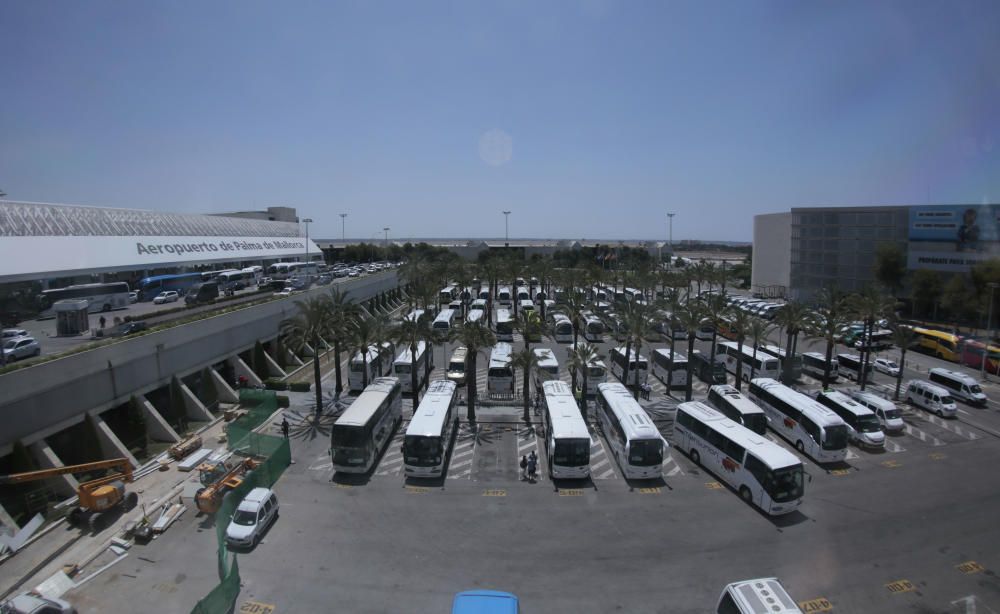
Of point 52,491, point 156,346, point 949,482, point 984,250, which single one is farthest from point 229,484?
point 984,250

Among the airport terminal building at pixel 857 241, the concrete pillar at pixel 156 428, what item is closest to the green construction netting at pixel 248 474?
the concrete pillar at pixel 156 428

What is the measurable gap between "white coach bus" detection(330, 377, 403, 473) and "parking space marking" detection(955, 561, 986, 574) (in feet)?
71.2

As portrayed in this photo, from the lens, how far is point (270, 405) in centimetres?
3005

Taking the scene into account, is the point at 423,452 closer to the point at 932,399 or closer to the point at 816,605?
the point at 816,605

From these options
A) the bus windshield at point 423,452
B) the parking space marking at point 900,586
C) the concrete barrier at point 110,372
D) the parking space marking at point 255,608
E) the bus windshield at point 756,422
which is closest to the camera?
the parking space marking at point 255,608

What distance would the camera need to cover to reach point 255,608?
14156 mm

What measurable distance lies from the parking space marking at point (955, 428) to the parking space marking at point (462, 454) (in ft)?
87.7

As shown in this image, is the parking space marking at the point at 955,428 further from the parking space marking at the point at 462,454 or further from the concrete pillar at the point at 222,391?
the concrete pillar at the point at 222,391

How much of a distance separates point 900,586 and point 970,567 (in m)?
3.15

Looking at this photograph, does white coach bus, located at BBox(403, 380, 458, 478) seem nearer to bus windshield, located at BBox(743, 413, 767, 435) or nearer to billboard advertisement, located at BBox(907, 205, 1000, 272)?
bus windshield, located at BBox(743, 413, 767, 435)

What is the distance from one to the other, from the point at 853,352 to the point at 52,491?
56.7 meters

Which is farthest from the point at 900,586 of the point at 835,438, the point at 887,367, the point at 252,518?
the point at 887,367

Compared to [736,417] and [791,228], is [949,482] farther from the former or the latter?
[791,228]

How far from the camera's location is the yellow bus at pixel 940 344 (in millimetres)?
42344
